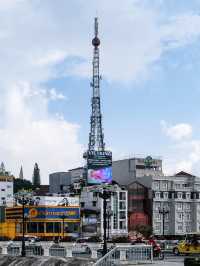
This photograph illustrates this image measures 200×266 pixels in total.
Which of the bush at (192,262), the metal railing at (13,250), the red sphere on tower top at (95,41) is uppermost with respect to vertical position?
the red sphere on tower top at (95,41)

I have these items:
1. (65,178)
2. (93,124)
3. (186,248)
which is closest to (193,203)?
(93,124)

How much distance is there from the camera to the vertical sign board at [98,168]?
13112cm

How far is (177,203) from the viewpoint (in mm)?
133625

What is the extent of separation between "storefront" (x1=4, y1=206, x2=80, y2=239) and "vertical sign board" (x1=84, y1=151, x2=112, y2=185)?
1277 centimetres

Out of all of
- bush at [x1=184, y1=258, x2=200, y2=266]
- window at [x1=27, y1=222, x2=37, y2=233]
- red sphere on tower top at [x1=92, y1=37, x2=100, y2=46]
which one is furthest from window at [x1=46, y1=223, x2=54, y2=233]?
bush at [x1=184, y1=258, x2=200, y2=266]

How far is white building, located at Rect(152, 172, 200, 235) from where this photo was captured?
13125 centimetres

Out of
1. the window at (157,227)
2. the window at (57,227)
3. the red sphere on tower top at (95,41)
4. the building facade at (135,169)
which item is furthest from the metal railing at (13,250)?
the red sphere on tower top at (95,41)

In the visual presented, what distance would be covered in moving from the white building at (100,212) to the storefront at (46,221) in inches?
139

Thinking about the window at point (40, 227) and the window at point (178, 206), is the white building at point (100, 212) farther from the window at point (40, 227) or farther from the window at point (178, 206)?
the window at point (178, 206)

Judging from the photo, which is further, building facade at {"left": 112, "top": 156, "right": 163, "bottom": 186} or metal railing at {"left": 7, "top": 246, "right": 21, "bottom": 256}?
building facade at {"left": 112, "top": 156, "right": 163, "bottom": 186}

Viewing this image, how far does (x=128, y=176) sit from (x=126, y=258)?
105763mm

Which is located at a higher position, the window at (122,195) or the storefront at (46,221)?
the window at (122,195)

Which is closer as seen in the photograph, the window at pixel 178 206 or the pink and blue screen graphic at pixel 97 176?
the pink and blue screen graphic at pixel 97 176

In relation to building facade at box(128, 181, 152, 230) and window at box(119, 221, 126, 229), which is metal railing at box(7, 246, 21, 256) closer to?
window at box(119, 221, 126, 229)
